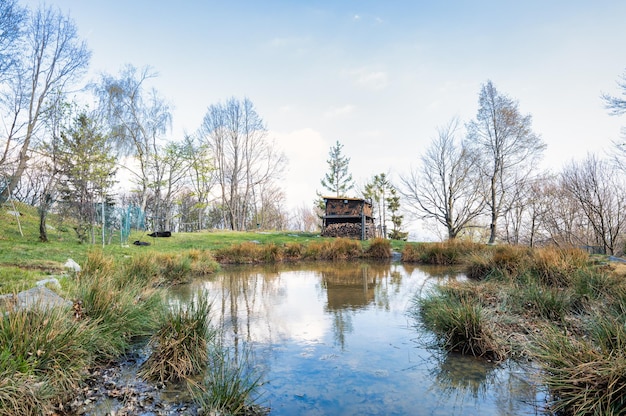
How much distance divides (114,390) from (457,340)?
398 centimetres

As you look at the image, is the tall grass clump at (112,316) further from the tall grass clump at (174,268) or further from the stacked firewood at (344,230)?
the stacked firewood at (344,230)

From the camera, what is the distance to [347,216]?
2436cm

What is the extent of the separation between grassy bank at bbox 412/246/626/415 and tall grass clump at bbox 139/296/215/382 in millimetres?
3063

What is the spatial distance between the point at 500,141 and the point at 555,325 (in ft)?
67.3

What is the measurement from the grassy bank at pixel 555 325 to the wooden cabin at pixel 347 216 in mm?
16093

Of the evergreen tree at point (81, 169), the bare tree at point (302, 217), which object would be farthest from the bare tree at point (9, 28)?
the bare tree at point (302, 217)

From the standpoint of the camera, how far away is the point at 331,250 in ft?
51.2

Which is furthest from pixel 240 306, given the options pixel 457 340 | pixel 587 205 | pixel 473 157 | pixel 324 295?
pixel 473 157

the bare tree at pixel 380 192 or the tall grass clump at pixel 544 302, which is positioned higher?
the bare tree at pixel 380 192

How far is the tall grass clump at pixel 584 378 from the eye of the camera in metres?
2.46

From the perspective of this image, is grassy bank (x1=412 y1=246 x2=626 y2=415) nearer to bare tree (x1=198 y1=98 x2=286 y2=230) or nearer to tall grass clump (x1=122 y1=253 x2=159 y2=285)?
tall grass clump (x1=122 y1=253 x2=159 y2=285)

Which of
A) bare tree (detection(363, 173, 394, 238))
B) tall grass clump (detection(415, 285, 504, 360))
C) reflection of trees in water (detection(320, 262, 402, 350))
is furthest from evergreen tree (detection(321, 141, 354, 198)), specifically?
tall grass clump (detection(415, 285, 504, 360))

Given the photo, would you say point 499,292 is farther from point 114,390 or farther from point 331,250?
point 331,250

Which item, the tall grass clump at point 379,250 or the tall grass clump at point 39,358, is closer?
the tall grass clump at point 39,358
